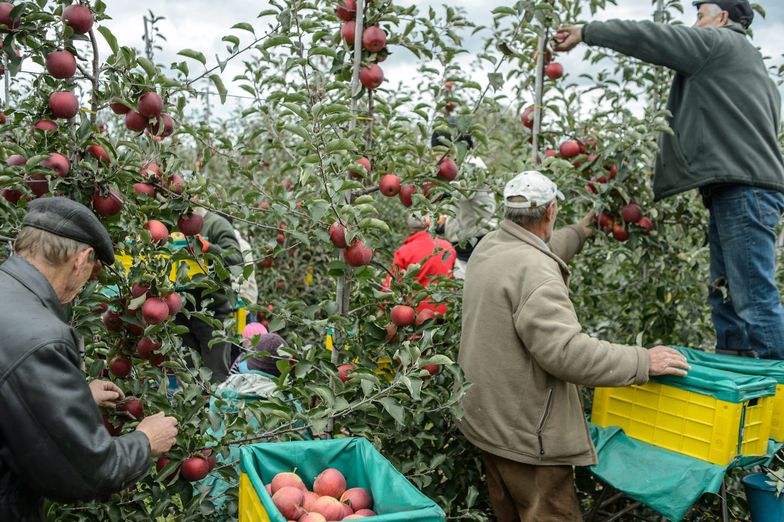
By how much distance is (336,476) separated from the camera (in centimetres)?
202

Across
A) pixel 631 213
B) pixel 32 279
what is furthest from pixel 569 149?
pixel 32 279

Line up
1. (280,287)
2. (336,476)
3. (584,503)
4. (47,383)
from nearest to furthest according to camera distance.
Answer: (47,383), (336,476), (584,503), (280,287)

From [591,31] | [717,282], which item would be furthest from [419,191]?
[717,282]

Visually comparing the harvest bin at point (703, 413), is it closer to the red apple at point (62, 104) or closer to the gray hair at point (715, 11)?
the gray hair at point (715, 11)

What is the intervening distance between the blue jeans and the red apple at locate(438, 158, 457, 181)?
122 centimetres

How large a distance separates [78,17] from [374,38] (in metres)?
1.02

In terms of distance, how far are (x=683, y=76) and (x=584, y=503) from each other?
2.12 m

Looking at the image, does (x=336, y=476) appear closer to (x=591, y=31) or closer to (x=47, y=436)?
(x=47, y=436)

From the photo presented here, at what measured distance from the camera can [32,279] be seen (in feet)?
5.86

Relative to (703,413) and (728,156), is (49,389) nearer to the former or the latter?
(703,413)

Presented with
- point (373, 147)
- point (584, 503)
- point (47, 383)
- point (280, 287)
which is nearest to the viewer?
point (47, 383)

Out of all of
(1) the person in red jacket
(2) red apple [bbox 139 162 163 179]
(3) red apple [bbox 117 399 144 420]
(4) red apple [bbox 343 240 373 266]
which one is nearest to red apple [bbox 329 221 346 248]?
(4) red apple [bbox 343 240 373 266]

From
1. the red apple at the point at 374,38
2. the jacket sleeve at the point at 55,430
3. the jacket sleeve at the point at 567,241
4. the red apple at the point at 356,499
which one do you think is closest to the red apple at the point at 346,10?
the red apple at the point at 374,38

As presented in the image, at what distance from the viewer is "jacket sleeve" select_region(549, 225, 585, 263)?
3161 mm
